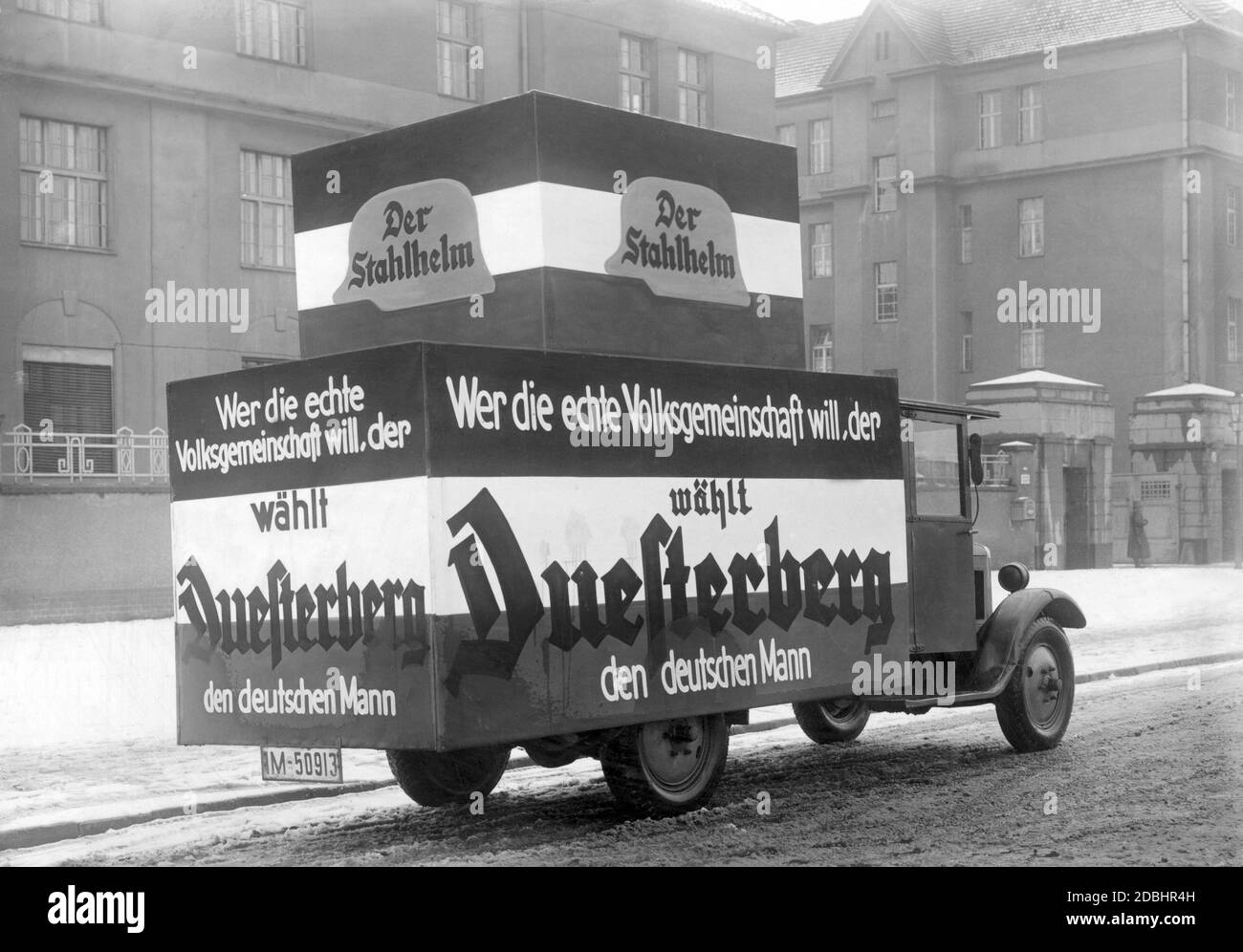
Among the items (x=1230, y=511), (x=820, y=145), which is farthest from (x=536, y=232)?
(x=820, y=145)

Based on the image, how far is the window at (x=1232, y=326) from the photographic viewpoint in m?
50.8

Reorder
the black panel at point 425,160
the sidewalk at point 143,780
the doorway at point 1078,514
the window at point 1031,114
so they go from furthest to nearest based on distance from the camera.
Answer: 1. the window at point 1031,114
2. the doorway at point 1078,514
3. the sidewalk at point 143,780
4. the black panel at point 425,160

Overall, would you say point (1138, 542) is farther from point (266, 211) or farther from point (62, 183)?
point (62, 183)

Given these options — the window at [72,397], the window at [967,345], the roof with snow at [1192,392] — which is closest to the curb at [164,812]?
the window at [72,397]

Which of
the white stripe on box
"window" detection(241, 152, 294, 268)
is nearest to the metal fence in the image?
"window" detection(241, 152, 294, 268)

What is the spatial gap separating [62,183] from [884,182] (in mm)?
34129

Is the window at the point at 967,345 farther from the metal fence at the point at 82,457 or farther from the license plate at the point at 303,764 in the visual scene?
the license plate at the point at 303,764

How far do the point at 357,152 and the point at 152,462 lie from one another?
57.0 feet

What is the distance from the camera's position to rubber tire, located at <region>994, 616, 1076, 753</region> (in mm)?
11219

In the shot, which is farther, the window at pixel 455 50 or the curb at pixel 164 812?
the window at pixel 455 50

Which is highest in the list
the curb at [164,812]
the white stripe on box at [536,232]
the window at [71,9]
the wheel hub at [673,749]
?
the window at [71,9]

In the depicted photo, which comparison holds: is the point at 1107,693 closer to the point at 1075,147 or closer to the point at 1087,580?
the point at 1087,580

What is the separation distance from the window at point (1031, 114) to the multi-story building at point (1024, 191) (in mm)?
68

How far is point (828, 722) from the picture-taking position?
1209 cm
